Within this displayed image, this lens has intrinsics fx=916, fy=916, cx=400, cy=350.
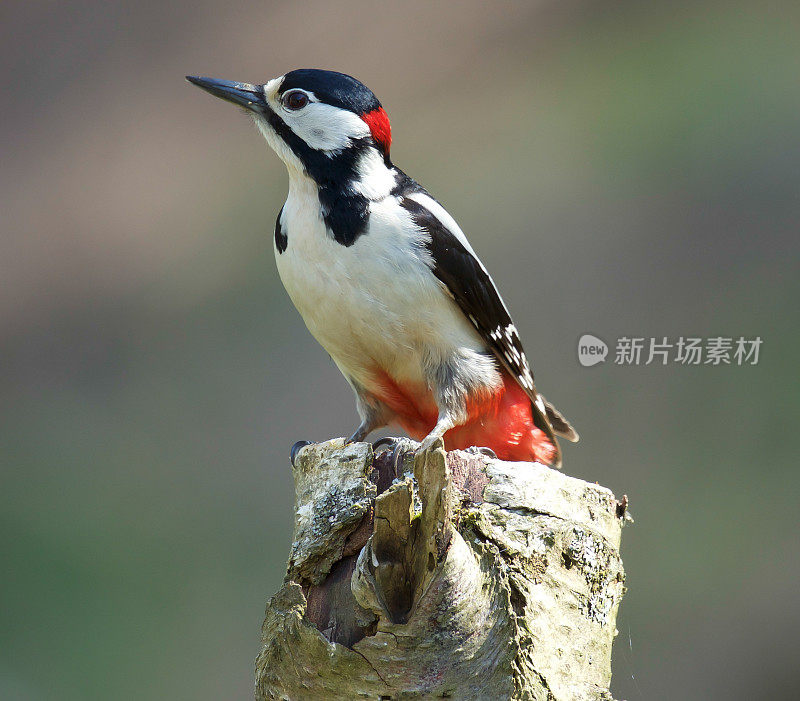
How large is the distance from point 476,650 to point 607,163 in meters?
5.20

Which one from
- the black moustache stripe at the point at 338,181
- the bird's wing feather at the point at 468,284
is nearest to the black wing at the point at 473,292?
the bird's wing feather at the point at 468,284

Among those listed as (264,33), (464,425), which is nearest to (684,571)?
(464,425)

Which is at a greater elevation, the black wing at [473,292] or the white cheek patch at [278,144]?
the white cheek patch at [278,144]

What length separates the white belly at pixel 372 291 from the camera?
2.63m

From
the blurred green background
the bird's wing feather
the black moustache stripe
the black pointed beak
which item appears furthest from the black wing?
the blurred green background

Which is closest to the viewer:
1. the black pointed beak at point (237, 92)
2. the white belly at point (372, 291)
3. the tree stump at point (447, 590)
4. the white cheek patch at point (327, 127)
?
the tree stump at point (447, 590)

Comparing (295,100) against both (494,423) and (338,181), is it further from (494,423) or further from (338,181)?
(494,423)

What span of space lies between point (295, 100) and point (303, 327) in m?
3.45

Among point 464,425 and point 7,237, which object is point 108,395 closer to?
point 7,237

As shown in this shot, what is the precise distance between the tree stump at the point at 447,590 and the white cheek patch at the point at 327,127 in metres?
1.05

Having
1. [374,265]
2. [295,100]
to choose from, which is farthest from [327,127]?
[374,265]

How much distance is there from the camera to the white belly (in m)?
2.63

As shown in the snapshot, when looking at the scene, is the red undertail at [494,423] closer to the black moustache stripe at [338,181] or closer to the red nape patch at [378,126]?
the black moustache stripe at [338,181]

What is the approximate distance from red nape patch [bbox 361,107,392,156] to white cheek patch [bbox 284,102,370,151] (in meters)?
0.02
